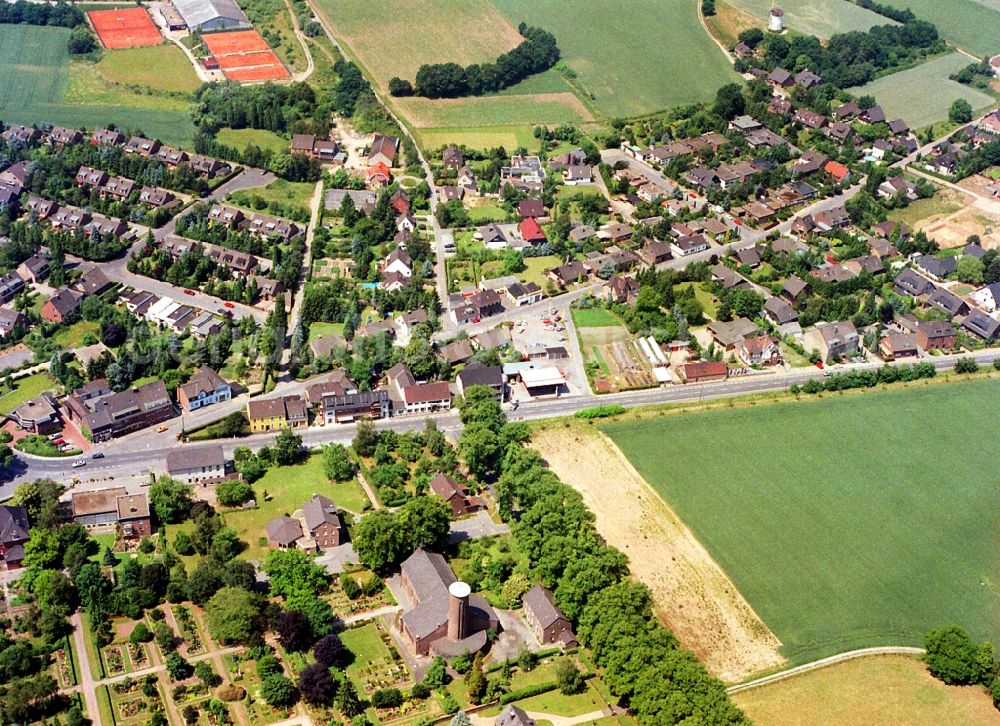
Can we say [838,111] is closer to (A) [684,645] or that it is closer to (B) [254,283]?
(B) [254,283]

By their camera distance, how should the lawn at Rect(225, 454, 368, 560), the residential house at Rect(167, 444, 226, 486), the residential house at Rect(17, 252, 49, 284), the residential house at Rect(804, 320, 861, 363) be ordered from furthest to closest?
the residential house at Rect(17, 252, 49, 284), the residential house at Rect(804, 320, 861, 363), the residential house at Rect(167, 444, 226, 486), the lawn at Rect(225, 454, 368, 560)

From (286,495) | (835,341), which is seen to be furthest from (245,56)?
(835,341)

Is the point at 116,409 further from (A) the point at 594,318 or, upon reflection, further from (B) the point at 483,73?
(B) the point at 483,73

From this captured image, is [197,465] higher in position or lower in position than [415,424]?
higher

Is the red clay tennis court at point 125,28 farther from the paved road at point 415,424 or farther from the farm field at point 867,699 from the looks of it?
the farm field at point 867,699

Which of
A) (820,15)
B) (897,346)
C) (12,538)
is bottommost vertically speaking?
(12,538)

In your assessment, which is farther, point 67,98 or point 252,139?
point 67,98

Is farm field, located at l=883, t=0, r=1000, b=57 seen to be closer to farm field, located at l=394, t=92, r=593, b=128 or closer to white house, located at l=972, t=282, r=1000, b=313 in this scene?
farm field, located at l=394, t=92, r=593, b=128

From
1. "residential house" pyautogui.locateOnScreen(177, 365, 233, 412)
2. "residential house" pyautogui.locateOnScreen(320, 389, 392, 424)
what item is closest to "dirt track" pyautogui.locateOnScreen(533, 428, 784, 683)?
"residential house" pyautogui.locateOnScreen(320, 389, 392, 424)
